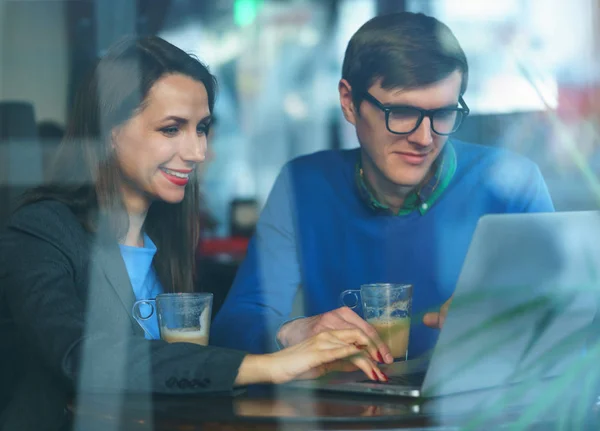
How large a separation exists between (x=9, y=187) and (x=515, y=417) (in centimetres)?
169

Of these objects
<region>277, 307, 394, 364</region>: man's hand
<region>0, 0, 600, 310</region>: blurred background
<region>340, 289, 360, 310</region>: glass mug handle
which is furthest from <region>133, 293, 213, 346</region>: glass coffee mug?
<region>0, 0, 600, 310</region>: blurred background

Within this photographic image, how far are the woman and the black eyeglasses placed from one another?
393 millimetres

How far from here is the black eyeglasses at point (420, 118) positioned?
5.54 feet

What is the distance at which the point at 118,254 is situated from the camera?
1509mm

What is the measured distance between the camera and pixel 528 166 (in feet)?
6.24

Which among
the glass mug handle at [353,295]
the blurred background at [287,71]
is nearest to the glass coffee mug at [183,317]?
the glass mug handle at [353,295]

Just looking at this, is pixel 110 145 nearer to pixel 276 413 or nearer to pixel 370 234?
pixel 370 234

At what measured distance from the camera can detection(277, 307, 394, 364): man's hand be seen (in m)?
1.25

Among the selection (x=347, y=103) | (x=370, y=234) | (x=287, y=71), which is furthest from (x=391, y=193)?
(x=287, y=71)

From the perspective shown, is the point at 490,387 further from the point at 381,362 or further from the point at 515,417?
the point at 381,362

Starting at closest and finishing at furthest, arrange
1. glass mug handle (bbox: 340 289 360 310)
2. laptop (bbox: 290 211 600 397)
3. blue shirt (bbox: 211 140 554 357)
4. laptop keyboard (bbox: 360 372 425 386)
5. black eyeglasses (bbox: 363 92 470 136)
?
laptop (bbox: 290 211 600 397), laptop keyboard (bbox: 360 372 425 386), glass mug handle (bbox: 340 289 360 310), black eyeglasses (bbox: 363 92 470 136), blue shirt (bbox: 211 140 554 357)

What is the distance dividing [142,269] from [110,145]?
257mm

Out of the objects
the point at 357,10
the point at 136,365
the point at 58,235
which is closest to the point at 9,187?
the point at 58,235

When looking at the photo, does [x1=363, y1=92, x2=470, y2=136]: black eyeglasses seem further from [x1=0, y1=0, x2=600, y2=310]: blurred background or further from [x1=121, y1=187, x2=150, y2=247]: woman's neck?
[x1=121, y1=187, x2=150, y2=247]: woman's neck
